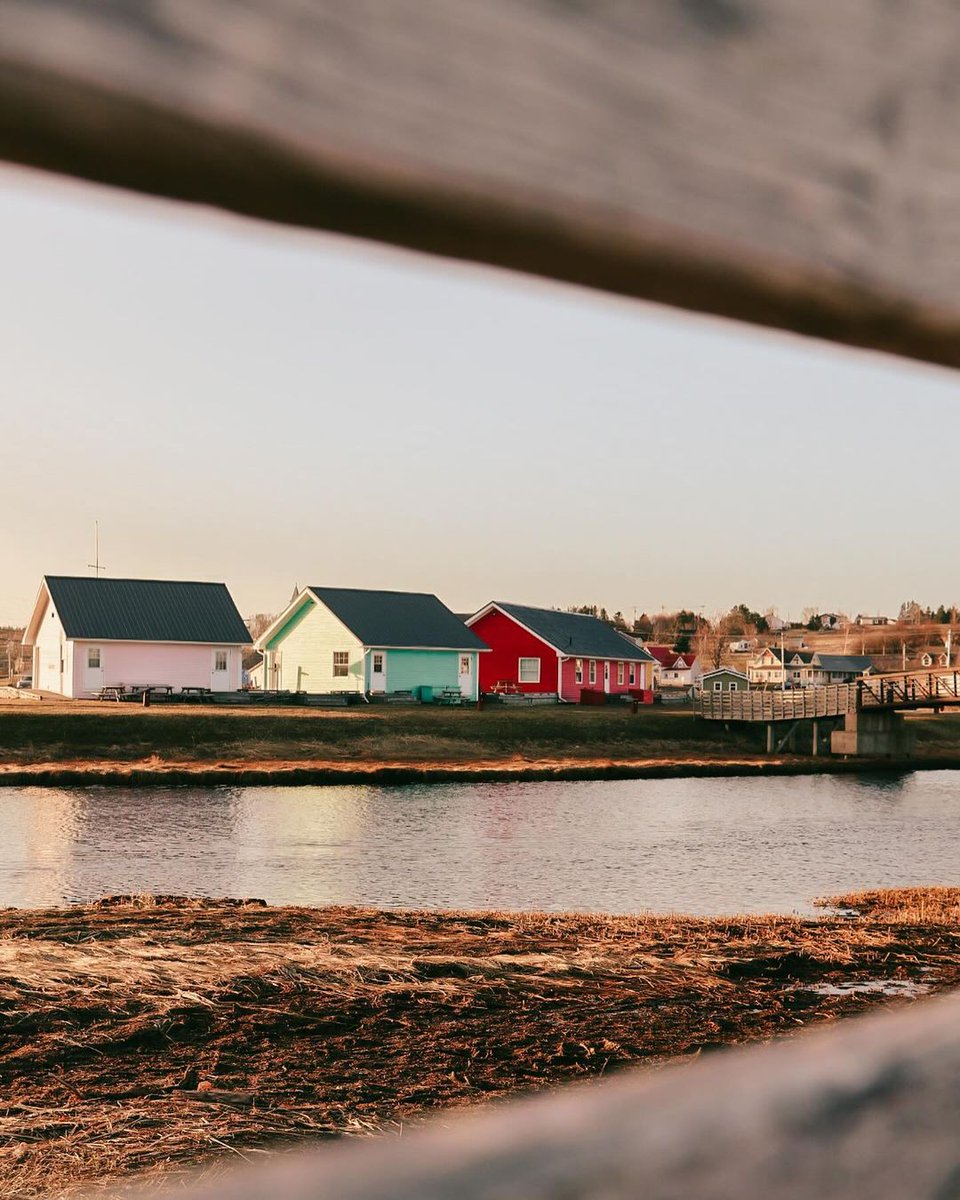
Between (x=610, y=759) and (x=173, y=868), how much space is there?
23220 millimetres

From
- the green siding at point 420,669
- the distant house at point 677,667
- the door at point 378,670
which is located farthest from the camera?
the distant house at point 677,667

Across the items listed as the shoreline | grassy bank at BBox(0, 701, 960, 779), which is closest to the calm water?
the shoreline

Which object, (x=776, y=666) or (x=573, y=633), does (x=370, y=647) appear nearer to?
(x=573, y=633)

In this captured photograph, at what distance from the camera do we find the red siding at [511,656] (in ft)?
173

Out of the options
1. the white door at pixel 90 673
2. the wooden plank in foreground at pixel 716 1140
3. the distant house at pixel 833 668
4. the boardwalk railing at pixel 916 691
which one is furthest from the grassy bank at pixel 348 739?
the distant house at pixel 833 668

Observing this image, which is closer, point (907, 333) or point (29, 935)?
point (907, 333)

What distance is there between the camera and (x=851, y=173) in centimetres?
66

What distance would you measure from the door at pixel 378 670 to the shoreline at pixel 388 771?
12.2m

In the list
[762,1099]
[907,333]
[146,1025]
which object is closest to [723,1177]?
[762,1099]

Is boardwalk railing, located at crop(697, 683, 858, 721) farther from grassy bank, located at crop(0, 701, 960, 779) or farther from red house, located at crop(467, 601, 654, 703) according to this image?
red house, located at crop(467, 601, 654, 703)

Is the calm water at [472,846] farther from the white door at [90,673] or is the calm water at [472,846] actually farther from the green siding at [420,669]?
the green siding at [420,669]

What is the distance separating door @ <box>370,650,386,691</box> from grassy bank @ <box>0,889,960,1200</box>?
34433 mm

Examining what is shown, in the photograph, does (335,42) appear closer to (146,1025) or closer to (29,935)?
(146,1025)

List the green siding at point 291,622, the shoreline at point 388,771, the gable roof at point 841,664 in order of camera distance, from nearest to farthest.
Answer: the shoreline at point 388,771 → the green siding at point 291,622 → the gable roof at point 841,664
